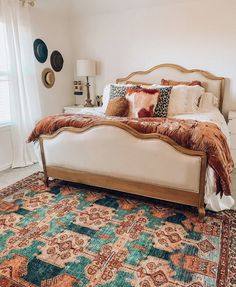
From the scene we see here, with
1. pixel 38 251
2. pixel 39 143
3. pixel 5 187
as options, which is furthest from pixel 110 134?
pixel 5 187

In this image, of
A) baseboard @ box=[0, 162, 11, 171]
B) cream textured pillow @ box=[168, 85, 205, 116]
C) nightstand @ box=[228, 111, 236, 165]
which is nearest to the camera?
cream textured pillow @ box=[168, 85, 205, 116]

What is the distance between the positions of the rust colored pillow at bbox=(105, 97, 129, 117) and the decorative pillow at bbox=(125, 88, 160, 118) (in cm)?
5

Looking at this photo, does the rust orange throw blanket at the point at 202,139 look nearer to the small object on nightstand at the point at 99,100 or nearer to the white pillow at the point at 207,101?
the white pillow at the point at 207,101

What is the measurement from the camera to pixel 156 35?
12.8 ft

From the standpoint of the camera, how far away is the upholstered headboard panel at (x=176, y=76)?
365 centimetres

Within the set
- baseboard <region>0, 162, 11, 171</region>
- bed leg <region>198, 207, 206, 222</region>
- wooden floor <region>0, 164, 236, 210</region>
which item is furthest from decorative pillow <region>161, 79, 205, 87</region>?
baseboard <region>0, 162, 11, 171</region>

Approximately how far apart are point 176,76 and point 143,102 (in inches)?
47.3

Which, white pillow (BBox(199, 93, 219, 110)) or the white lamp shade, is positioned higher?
the white lamp shade

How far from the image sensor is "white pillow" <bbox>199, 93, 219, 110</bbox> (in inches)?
137

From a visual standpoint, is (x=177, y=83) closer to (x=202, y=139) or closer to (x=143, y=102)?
(x=143, y=102)

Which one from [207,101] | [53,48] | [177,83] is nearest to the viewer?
[207,101]

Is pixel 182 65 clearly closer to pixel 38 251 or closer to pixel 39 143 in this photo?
pixel 39 143

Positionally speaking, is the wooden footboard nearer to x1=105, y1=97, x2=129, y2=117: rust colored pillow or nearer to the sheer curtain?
x1=105, y1=97, x2=129, y2=117: rust colored pillow

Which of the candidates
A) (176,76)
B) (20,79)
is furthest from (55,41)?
(176,76)
